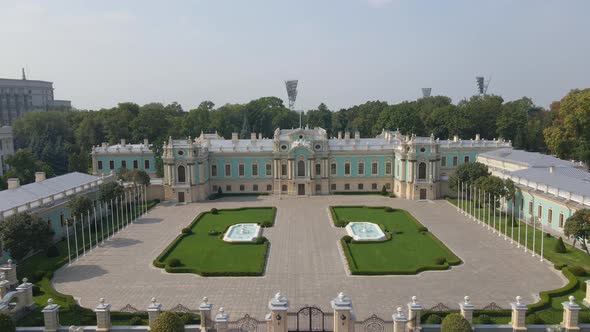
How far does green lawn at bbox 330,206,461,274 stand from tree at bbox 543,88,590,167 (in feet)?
74.4

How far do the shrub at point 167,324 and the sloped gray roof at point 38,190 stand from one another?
63.3 feet

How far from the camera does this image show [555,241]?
31797mm

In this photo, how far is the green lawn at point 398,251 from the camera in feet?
87.9

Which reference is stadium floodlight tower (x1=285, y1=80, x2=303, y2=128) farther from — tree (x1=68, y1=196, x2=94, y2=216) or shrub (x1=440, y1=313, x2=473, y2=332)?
shrub (x1=440, y1=313, x2=473, y2=332)

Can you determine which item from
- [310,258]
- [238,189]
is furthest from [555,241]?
[238,189]

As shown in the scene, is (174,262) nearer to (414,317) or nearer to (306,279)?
(306,279)

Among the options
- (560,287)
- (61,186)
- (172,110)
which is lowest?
(560,287)

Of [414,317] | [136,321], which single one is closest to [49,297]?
[136,321]

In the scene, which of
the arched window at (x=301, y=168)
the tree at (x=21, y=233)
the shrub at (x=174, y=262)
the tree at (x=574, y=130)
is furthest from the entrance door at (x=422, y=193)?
the tree at (x=21, y=233)

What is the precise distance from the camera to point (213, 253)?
3022 cm

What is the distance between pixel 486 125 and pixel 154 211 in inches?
2168

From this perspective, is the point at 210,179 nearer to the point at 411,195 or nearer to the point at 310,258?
the point at 411,195

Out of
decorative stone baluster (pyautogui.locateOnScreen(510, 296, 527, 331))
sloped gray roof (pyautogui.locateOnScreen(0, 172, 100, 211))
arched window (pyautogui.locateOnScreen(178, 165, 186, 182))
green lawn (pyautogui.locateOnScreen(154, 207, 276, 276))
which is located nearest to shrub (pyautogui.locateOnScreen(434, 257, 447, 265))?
decorative stone baluster (pyautogui.locateOnScreen(510, 296, 527, 331))

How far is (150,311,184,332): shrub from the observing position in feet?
50.7
